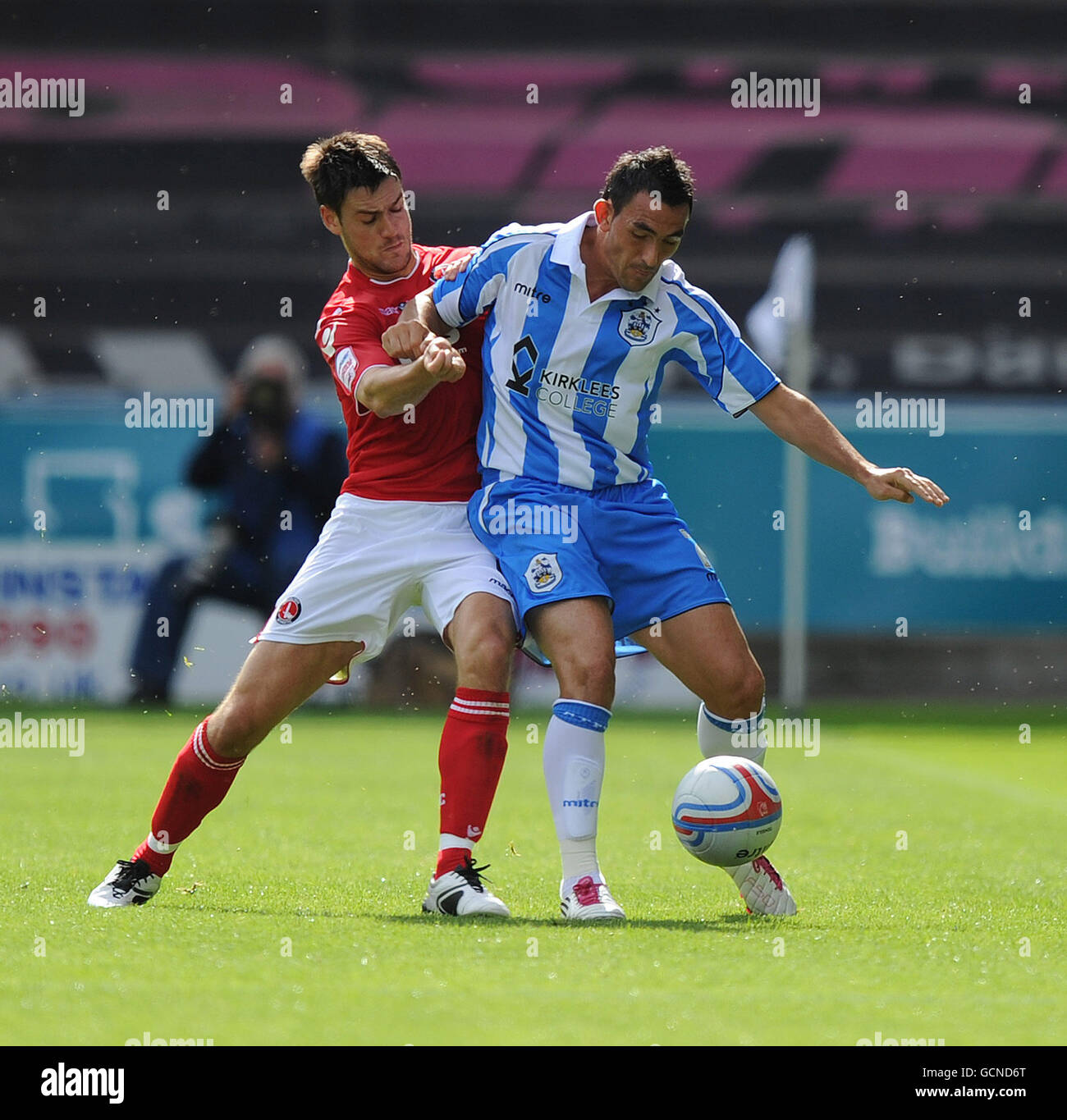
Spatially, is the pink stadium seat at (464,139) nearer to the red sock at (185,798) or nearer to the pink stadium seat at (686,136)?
the pink stadium seat at (686,136)

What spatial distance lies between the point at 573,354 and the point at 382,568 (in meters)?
0.80

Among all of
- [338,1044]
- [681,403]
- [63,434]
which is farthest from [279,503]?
[338,1044]

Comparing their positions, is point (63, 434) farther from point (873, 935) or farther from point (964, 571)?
point (873, 935)

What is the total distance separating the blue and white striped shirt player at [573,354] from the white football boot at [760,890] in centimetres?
114

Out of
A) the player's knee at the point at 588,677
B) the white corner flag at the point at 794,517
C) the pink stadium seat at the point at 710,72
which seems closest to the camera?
the player's knee at the point at 588,677

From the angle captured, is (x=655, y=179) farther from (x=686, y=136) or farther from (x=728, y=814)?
(x=686, y=136)

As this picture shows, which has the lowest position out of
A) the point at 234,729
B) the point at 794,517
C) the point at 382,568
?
the point at 234,729

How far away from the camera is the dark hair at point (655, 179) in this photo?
484 centimetres

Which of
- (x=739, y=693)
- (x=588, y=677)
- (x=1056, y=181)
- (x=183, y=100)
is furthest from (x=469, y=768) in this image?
(x=1056, y=181)

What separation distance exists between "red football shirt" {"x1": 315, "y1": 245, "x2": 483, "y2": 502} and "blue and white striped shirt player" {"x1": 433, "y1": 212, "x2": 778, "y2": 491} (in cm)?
14

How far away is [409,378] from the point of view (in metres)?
4.82

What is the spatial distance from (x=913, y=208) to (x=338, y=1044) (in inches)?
663

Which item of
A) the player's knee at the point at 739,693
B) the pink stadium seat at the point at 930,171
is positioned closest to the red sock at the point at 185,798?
the player's knee at the point at 739,693
